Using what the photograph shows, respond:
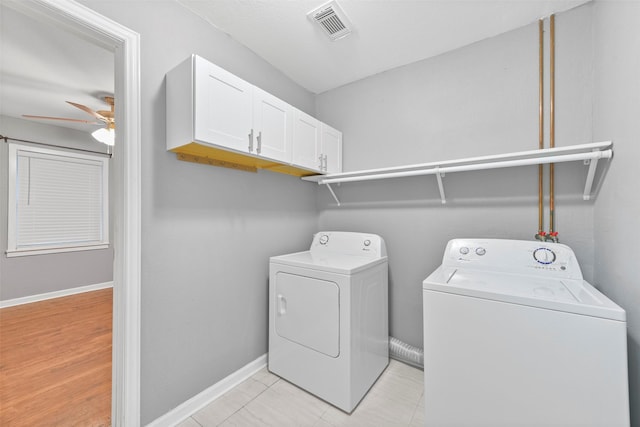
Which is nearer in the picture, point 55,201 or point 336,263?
point 336,263

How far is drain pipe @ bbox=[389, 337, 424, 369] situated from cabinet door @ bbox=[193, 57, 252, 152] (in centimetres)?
190

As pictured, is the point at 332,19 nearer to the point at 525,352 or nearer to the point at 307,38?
the point at 307,38

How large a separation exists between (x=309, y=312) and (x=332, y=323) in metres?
0.19

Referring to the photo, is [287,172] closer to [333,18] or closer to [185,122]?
[185,122]

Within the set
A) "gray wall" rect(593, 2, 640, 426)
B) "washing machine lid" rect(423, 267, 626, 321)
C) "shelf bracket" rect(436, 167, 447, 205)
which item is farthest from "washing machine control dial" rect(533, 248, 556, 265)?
"shelf bracket" rect(436, 167, 447, 205)

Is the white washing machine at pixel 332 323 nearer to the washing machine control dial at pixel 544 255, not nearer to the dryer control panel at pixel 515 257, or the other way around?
the dryer control panel at pixel 515 257

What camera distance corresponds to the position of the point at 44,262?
11.9ft

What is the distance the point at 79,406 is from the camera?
5.26 ft

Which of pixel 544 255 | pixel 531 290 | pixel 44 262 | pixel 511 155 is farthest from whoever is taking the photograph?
pixel 44 262

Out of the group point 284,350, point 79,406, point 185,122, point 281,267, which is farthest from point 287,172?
point 79,406

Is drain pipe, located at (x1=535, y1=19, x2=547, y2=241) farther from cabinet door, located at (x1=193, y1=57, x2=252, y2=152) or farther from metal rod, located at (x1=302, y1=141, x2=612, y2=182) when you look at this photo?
cabinet door, located at (x1=193, y1=57, x2=252, y2=152)

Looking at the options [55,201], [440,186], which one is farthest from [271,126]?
[55,201]

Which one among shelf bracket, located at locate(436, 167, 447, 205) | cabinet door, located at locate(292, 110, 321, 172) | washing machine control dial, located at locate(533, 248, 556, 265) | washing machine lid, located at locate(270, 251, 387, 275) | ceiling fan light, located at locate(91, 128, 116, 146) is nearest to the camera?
washing machine control dial, located at locate(533, 248, 556, 265)

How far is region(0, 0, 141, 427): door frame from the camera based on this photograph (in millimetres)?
1277
